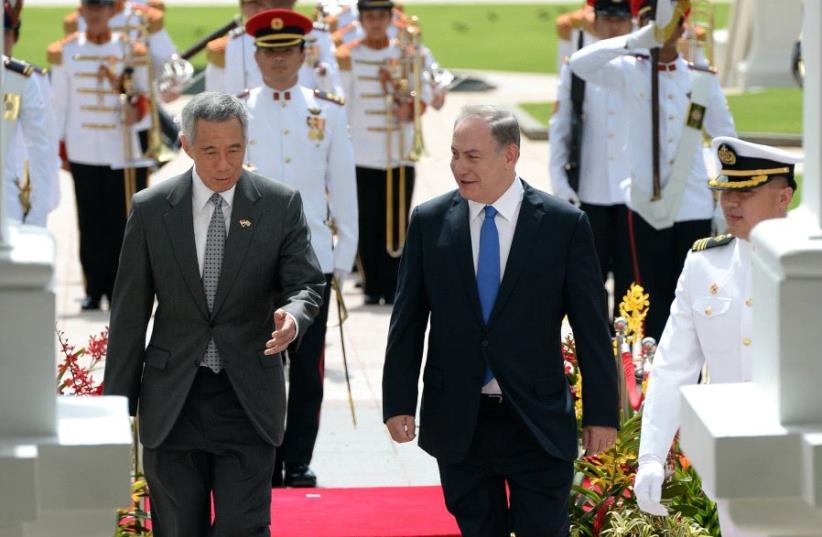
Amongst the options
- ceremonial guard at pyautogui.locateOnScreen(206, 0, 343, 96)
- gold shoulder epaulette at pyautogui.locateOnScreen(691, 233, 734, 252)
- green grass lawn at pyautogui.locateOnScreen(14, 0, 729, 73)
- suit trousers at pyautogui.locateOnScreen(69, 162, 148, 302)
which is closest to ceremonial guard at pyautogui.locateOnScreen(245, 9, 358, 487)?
ceremonial guard at pyautogui.locateOnScreen(206, 0, 343, 96)

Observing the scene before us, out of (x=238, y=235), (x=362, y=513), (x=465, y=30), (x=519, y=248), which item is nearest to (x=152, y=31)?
(x=362, y=513)

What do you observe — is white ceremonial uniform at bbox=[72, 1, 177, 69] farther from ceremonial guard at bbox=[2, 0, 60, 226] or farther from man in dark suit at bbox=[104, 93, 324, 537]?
man in dark suit at bbox=[104, 93, 324, 537]

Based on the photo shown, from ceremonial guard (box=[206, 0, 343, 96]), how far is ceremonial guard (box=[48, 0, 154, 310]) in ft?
4.42

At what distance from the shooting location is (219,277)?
226 inches

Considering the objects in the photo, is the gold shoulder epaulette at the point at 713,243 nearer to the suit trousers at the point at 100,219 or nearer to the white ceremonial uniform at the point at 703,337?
the white ceremonial uniform at the point at 703,337

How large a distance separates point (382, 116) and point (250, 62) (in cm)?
292

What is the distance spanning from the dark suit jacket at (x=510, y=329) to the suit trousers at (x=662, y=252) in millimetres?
→ 3737

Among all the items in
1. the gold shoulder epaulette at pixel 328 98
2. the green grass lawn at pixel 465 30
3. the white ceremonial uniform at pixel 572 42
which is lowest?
the green grass lawn at pixel 465 30

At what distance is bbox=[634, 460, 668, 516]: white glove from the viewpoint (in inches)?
208

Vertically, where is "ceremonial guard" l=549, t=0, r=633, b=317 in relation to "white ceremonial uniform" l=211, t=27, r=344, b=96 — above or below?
below

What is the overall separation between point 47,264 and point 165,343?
7.30 ft

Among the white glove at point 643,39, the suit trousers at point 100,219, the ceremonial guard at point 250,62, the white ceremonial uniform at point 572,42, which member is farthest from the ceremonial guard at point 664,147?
the suit trousers at point 100,219

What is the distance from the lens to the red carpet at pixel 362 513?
662cm

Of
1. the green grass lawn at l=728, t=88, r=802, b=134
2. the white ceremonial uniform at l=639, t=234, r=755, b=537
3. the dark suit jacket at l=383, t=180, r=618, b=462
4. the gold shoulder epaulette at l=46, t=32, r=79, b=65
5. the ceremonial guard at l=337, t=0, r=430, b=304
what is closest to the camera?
the white ceremonial uniform at l=639, t=234, r=755, b=537
